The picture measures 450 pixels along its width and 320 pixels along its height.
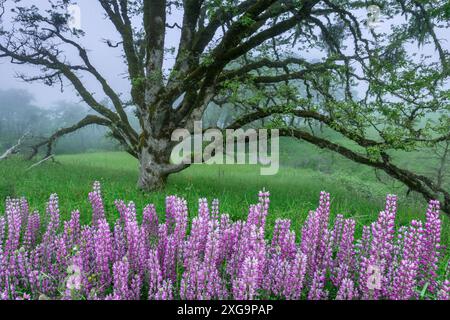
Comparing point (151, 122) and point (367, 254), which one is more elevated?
point (151, 122)

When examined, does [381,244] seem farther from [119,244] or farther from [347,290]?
[119,244]

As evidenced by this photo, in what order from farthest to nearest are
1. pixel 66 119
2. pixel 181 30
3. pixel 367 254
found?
pixel 66 119
pixel 181 30
pixel 367 254

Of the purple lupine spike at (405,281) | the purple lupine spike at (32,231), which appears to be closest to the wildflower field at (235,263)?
the purple lupine spike at (405,281)

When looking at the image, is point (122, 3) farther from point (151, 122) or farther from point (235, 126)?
point (235, 126)

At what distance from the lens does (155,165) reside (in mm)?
11891

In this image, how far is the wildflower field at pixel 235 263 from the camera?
297 centimetres

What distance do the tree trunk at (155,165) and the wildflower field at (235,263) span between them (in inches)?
288

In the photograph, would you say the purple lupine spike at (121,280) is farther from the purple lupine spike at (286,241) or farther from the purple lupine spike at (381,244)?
the purple lupine spike at (381,244)

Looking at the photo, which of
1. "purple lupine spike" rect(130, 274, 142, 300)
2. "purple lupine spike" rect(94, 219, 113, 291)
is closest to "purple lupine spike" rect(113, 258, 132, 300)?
"purple lupine spike" rect(130, 274, 142, 300)

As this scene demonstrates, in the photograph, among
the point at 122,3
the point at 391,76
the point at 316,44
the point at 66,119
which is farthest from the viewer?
the point at 66,119

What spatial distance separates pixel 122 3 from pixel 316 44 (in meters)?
7.84

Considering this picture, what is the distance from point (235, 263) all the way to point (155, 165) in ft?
28.5

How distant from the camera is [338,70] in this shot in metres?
12.1

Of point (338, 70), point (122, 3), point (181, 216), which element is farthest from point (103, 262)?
point (122, 3)
